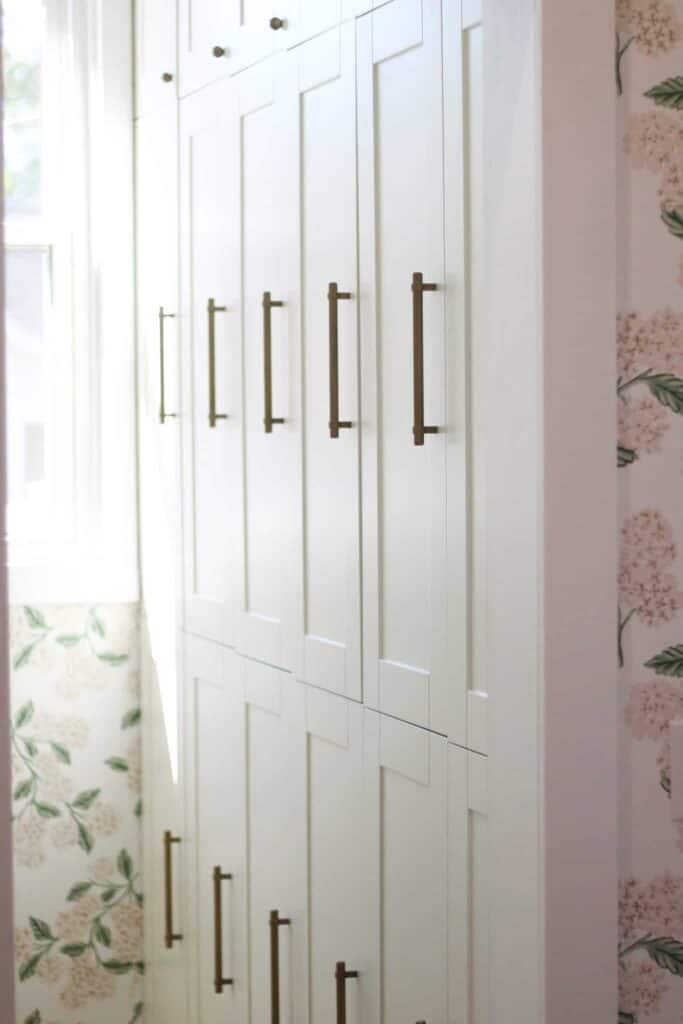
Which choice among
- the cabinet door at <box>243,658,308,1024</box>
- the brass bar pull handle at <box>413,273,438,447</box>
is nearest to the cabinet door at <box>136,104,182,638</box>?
the cabinet door at <box>243,658,308,1024</box>

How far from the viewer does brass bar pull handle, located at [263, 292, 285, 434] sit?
2.23 m

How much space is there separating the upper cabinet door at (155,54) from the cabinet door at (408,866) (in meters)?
1.40

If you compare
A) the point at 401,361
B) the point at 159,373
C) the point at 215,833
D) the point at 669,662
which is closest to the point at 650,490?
the point at 669,662

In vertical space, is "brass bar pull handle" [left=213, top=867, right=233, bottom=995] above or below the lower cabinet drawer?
below

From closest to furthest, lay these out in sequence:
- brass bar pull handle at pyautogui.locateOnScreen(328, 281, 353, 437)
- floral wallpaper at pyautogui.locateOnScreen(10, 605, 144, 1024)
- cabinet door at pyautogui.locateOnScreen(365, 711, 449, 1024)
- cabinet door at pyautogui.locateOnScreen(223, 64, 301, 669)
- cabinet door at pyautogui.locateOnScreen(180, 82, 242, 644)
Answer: cabinet door at pyautogui.locateOnScreen(365, 711, 449, 1024) < brass bar pull handle at pyautogui.locateOnScreen(328, 281, 353, 437) < cabinet door at pyautogui.locateOnScreen(223, 64, 301, 669) < cabinet door at pyautogui.locateOnScreen(180, 82, 242, 644) < floral wallpaper at pyautogui.locateOnScreen(10, 605, 144, 1024)

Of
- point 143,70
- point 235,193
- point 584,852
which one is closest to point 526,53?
point 584,852

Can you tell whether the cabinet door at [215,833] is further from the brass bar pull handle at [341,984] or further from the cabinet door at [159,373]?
the brass bar pull handle at [341,984]

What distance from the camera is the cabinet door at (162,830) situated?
2.78 meters

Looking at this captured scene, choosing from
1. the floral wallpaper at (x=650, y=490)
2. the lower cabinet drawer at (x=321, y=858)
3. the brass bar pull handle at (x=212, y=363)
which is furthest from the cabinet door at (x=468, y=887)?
the brass bar pull handle at (x=212, y=363)

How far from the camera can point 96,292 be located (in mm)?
2955

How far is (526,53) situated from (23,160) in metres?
1.81

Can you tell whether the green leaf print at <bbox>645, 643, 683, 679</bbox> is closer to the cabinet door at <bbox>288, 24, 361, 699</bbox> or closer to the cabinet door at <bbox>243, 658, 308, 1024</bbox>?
the cabinet door at <bbox>288, 24, 361, 699</bbox>

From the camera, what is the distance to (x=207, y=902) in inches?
104

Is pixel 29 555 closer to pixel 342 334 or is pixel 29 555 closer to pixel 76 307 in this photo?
pixel 76 307
